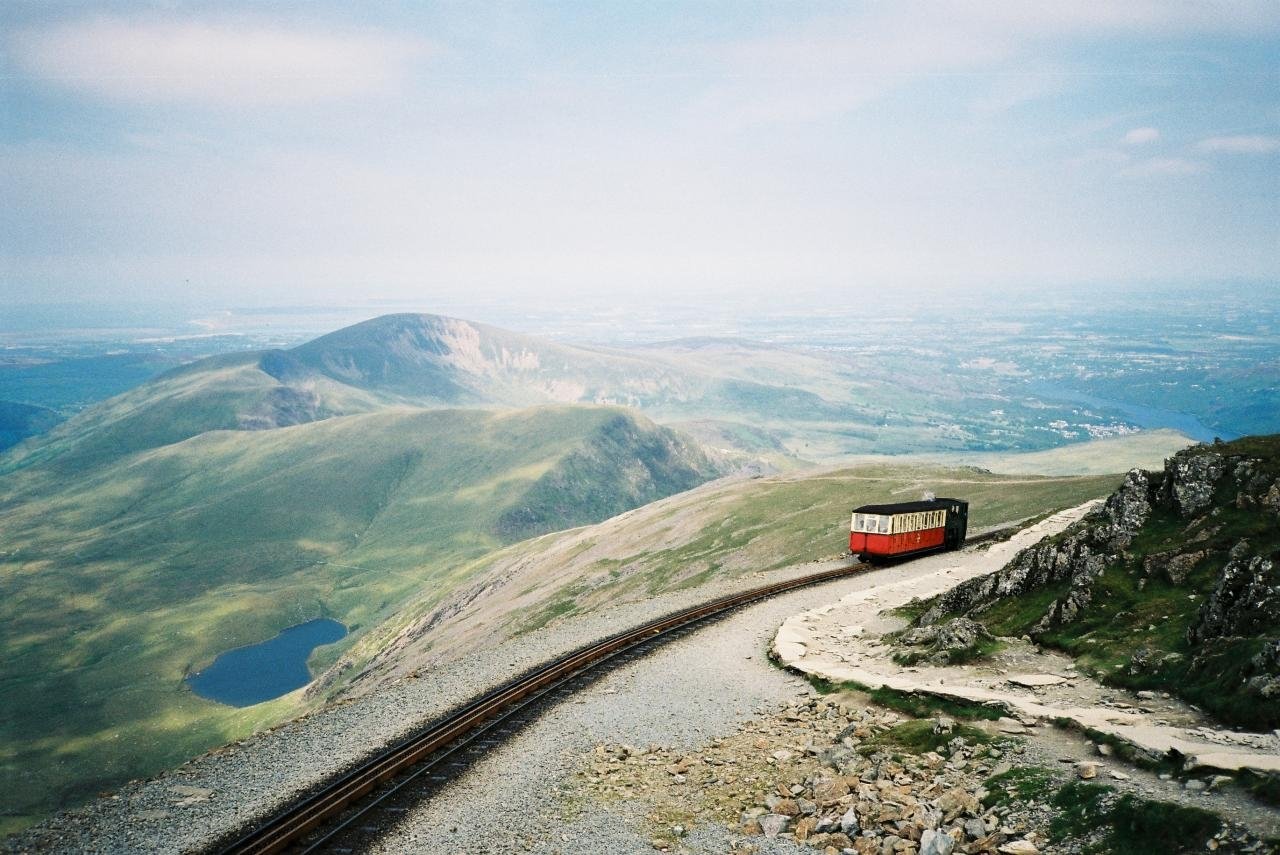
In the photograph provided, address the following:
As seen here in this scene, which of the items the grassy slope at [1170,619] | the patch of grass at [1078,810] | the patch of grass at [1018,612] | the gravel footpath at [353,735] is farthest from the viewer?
the patch of grass at [1018,612]

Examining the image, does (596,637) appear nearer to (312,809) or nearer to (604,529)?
(312,809)

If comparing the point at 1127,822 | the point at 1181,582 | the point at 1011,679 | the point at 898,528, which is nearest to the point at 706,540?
the point at 898,528

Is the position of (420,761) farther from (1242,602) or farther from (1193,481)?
(1193,481)

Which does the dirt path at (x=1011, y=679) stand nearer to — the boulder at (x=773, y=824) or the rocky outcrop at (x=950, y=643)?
the rocky outcrop at (x=950, y=643)

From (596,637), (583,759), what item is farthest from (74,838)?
(596,637)

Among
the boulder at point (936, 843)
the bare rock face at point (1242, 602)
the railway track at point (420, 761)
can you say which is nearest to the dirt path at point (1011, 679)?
the bare rock face at point (1242, 602)

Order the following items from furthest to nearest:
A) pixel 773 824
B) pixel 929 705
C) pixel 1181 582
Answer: pixel 1181 582 → pixel 929 705 → pixel 773 824
